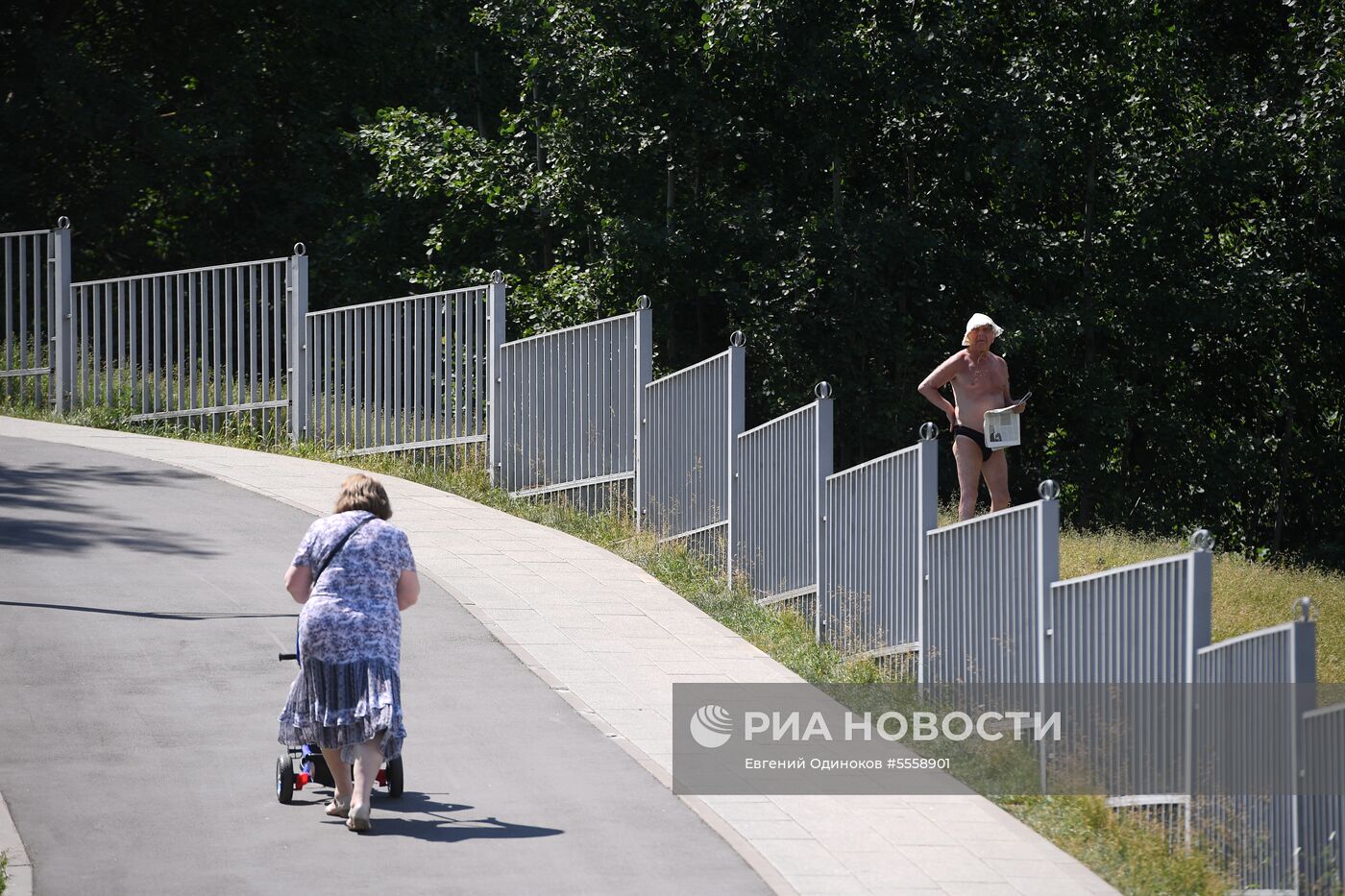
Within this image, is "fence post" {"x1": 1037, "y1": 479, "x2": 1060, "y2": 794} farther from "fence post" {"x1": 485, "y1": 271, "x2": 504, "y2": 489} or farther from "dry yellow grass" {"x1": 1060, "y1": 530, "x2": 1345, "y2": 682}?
"fence post" {"x1": 485, "y1": 271, "x2": 504, "y2": 489}

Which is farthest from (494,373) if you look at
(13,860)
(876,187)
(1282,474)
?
(1282,474)

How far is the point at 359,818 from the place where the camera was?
7.32 metres

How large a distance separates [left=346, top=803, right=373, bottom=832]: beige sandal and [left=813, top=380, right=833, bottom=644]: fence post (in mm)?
4694

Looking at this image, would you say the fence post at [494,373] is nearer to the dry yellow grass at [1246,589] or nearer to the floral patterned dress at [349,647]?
the dry yellow grass at [1246,589]

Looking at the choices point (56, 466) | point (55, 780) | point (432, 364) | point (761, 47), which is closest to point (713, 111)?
point (761, 47)

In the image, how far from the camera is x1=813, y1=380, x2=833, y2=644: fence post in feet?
37.8

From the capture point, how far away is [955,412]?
12539mm

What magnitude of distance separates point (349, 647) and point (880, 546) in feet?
13.5

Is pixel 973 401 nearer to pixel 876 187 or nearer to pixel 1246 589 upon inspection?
pixel 1246 589

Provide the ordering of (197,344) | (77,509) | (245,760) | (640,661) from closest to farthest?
(245,760) < (640,661) < (77,509) < (197,344)

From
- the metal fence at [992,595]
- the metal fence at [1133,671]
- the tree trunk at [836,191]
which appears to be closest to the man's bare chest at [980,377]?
the metal fence at [992,595]

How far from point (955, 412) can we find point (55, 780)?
6714 mm

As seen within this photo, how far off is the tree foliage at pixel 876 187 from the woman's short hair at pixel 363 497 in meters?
12.7

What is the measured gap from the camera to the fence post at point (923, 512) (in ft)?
33.1
